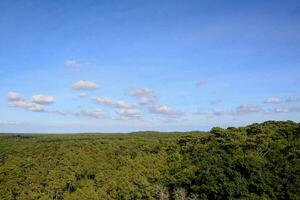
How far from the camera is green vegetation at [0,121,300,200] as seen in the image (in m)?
57.9

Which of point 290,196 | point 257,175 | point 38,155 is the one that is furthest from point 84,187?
point 290,196

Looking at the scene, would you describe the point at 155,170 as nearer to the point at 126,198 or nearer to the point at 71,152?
the point at 126,198

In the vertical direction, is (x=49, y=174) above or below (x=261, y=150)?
below

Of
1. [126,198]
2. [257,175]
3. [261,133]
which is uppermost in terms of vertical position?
[261,133]

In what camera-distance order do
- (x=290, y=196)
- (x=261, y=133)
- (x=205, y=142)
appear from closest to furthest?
1. (x=290, y=196)
2. (x=261, y=133)
3. (x=205, y=142)

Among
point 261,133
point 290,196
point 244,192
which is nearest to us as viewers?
point 290,196

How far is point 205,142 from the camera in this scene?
266 ft

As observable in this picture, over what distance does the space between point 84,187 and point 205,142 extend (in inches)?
986

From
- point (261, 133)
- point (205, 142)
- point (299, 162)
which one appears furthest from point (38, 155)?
point (299, 162)

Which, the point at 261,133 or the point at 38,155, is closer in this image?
the point at 261,133

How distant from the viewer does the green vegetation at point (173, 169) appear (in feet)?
190

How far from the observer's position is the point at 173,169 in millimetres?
74375

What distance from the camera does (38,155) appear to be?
87500 millimetres

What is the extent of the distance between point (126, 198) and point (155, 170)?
8.37m
